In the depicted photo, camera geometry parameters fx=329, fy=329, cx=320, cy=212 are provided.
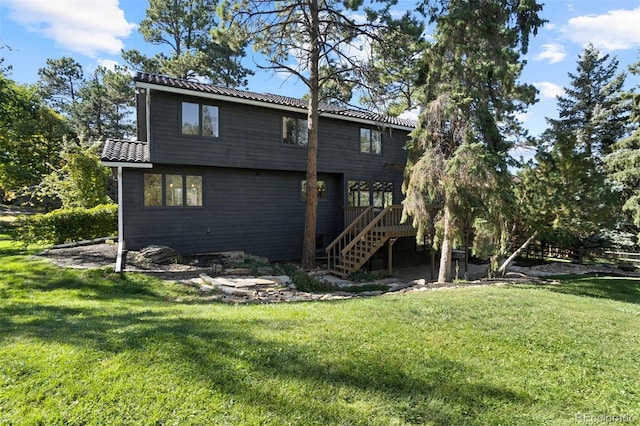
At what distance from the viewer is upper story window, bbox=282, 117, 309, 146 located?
13186 millimetres

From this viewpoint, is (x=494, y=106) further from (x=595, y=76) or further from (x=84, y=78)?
(x=84, y=78)

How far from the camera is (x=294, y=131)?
13453 millimetres

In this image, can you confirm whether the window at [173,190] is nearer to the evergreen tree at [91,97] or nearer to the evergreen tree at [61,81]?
the evergreen tree at [91,97]

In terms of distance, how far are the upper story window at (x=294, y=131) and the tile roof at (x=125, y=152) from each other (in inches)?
199

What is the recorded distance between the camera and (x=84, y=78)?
1332 inches

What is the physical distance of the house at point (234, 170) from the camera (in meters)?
10.7

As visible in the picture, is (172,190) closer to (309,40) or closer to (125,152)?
(125,152)

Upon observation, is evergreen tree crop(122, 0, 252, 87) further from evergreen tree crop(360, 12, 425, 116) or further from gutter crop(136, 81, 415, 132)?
evergreen tree crop(360, 12, 425, 116)

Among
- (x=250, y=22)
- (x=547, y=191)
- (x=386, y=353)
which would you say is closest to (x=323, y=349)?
(x=386, y=353)

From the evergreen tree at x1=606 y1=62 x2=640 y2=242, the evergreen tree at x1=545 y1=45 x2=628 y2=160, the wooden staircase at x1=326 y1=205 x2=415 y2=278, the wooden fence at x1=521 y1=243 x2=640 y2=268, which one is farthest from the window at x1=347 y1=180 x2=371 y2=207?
the evergreen tree at x1=545 y1=45 x2=628 y2=160

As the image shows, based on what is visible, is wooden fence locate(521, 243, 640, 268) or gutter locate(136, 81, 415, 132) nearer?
gutter locate(136, 81, 415, 132)

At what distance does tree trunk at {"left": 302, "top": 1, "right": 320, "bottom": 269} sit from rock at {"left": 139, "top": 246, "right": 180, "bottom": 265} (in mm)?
4417

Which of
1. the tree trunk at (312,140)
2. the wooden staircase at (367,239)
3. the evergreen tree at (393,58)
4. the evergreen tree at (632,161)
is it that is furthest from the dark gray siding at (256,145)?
the evergreen tree at (632,161)

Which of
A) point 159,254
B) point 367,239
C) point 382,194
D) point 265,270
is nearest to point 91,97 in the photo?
point 159,254
